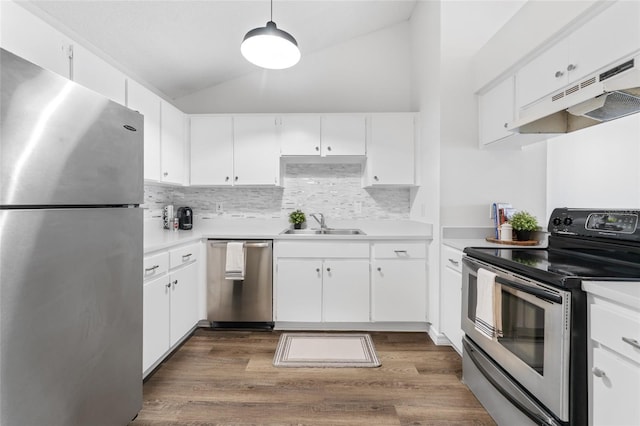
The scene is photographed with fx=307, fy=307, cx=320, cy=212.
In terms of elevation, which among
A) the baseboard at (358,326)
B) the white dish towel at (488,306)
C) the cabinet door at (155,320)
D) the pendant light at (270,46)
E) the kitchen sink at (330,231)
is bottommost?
the baseboard at (358,326)

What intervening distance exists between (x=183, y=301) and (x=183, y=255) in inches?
15.4

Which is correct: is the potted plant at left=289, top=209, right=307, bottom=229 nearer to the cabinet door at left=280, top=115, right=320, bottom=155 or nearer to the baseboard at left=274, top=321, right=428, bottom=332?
the cabinet door at left=280, top=115, right=320, bottom=155

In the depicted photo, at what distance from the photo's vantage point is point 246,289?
2.88 m

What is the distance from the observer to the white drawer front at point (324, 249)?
9.43ft

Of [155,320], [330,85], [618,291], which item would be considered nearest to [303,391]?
[155,320]

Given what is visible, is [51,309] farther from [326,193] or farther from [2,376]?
[326,193]

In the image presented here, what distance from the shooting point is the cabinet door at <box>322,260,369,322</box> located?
2861 mm

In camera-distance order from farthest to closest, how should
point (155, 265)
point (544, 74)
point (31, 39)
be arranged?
point (155, 265)
point (544, 74)
point (31, 39)

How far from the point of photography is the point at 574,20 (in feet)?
5.31

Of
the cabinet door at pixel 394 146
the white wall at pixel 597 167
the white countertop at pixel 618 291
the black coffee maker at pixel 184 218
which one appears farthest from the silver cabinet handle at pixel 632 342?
the black coffee maker at pixel 184 218

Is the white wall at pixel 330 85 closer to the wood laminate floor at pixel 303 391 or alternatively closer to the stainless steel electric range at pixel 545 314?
the stainless steel electric range at pixel 545 314

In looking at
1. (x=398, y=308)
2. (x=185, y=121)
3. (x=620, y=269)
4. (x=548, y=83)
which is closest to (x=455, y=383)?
(x=398, y=308)

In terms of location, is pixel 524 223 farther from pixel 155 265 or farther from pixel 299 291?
pixel 155 265

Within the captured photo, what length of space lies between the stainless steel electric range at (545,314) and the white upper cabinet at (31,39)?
8.50 ft
